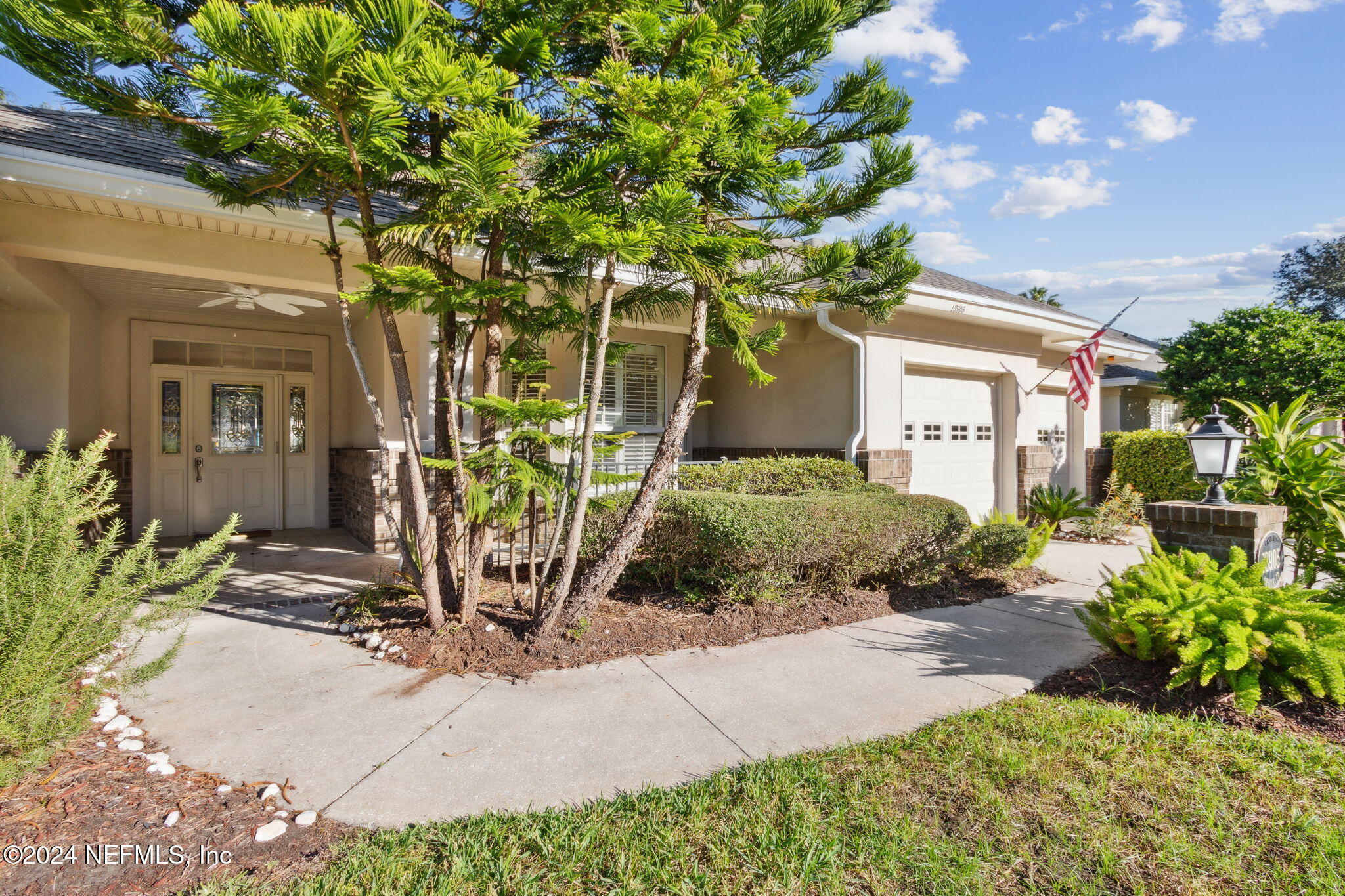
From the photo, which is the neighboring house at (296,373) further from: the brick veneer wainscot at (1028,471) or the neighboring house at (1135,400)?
the neighboring house at (1135,400)

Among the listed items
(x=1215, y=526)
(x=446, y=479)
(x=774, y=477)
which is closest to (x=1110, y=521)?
(x=774, y=477)

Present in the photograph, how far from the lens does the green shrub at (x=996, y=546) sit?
18.9 ft

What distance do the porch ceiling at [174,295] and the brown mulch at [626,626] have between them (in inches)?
145

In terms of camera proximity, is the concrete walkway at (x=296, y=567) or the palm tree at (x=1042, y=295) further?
the palm tree at (x=1042, y=295)

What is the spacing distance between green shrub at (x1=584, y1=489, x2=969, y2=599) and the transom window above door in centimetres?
627

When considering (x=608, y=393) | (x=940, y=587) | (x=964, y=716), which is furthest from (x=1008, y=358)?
(x=964, y=716)

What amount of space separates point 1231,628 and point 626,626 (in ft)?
11.1

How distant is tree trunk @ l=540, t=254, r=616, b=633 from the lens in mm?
3850

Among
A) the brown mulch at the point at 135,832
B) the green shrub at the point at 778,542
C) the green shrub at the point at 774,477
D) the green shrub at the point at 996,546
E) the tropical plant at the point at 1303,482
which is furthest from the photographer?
the green shrub at the point at 774,477

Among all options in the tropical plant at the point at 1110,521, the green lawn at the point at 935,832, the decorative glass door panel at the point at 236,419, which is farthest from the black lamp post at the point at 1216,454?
the decorative glass door panel at the point at 236,419

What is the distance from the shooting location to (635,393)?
30.5 ft

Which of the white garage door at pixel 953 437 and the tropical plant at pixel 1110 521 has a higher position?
the white garage door at pixel 953 437

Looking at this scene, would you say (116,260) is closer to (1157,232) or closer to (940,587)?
(940,587)

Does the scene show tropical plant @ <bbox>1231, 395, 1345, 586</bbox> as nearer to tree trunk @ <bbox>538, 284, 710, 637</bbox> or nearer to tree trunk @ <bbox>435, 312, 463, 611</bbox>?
tree trunk @ <bbox>538, 284, 710, 637</bbox>
